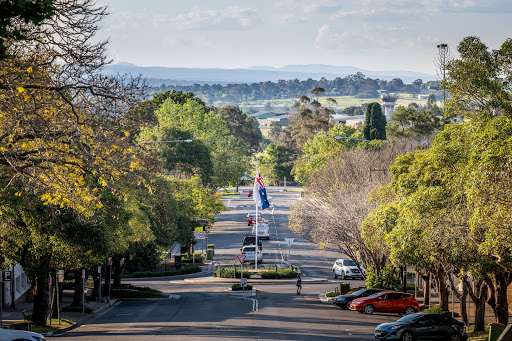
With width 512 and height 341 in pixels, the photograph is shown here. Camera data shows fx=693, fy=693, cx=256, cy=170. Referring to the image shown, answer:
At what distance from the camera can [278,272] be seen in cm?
5375

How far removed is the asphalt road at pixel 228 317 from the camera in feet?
90.8

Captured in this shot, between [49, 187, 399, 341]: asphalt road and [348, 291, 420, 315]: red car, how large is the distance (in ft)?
1.31

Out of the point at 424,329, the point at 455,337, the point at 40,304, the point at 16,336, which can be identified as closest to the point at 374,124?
the point at 455,337

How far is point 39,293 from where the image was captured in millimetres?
29500

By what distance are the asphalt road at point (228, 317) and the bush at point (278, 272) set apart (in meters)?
1.87

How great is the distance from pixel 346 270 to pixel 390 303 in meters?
18.1

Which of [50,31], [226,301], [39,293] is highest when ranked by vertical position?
[50,31]

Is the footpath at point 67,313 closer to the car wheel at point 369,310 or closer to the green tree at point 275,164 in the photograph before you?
the car wheel at point 369,310

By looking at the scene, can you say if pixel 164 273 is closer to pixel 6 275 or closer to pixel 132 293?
pixel 132 293

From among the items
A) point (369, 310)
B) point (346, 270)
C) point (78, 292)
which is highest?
point (78, 292)

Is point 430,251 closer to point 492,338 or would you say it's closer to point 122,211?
point 492,338

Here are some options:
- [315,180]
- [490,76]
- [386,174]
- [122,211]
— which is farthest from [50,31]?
[315,180]

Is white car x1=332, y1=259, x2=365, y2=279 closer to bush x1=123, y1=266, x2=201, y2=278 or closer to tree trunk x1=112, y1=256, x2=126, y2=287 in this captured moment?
bush x1=123, y1=266, x2=201, y2=278

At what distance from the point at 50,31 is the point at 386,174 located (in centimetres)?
4403
